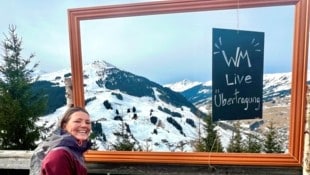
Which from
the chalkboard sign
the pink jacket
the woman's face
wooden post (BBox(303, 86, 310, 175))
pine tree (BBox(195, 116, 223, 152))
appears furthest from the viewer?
pine tree (BBox(195, 116, 223, 152))

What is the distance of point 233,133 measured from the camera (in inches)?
75.7

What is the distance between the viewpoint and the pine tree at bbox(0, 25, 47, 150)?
24.6 ft

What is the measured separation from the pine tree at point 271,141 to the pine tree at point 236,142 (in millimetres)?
138

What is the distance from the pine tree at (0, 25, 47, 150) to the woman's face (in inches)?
242

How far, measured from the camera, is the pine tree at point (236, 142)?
1.92 metres

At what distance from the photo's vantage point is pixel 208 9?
6.16 feet

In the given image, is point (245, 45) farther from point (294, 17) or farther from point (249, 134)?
point (249, 134)

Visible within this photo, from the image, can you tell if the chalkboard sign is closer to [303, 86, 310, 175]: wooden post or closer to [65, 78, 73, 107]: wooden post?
[303, 86, 310, 175]: wooden post

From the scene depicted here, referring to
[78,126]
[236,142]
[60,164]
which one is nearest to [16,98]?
[78,126]

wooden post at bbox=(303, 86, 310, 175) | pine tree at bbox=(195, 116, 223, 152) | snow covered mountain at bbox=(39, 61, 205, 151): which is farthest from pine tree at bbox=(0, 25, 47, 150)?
wooden post at bbox=(303, 86, 310, 175)

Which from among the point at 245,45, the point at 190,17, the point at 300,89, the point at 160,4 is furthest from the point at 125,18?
the point at 300,89

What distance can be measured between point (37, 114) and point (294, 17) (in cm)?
725

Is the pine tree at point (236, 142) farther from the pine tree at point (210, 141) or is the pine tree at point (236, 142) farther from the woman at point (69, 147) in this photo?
the woman at point (69, 147)

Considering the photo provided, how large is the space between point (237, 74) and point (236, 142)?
394mm
